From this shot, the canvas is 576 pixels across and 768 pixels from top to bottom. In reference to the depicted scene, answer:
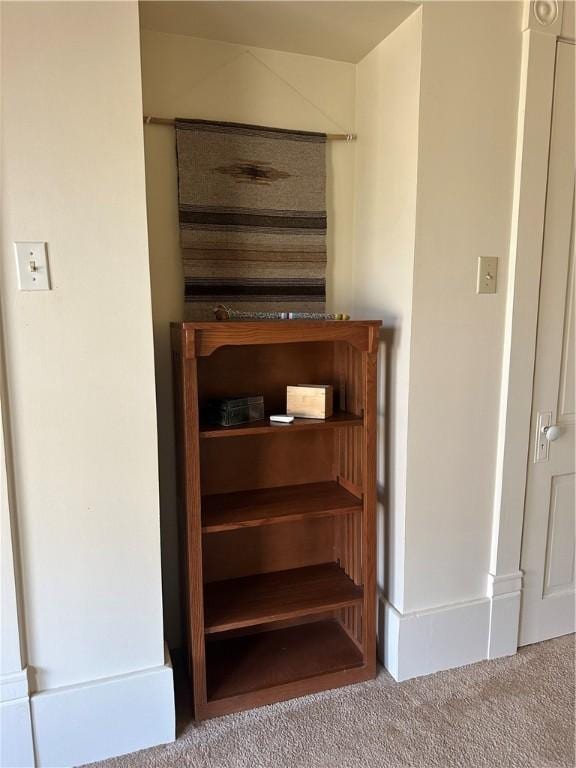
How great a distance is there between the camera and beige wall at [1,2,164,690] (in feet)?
4.34

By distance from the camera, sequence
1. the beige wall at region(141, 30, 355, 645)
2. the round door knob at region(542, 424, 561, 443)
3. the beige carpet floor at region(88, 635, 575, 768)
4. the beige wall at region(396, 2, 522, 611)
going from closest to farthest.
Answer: the beige carpet floor at region(88, 635, 575, 768), the beige wall at region(396, 2, 522, 611), the beige wall at region(141, 30, 355, 645), the round door knob at region(542, 424, 561, 443)

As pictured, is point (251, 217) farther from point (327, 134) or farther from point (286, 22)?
point (286, 22)

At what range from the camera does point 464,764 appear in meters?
1.52

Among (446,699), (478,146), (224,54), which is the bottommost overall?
(446,699)

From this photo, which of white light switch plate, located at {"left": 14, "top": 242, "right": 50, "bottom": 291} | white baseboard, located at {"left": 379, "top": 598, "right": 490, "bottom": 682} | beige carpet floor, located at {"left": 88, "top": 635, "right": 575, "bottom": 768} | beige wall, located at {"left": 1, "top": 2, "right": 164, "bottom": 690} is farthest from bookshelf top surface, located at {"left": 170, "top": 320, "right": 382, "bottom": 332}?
beige carpet floor, located at {"left": 88, "top": 635, "right": 575, "bottom": 768}

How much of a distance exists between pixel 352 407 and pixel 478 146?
935 mm

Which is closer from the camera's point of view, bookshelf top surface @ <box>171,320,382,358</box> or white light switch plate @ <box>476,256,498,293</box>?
bookshelf top surface @ <box>171,320,382,358</box>

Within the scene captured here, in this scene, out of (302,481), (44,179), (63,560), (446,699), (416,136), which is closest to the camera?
(44,179)

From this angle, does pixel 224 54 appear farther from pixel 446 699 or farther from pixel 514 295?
pixel 446 699

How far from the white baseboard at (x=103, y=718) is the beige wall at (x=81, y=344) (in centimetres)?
5

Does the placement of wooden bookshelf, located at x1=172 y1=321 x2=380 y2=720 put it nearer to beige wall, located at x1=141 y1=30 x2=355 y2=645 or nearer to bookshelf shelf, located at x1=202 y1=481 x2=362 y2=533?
bookshelf shelf, located at x1=202 y1=481 x2=362 y2=533

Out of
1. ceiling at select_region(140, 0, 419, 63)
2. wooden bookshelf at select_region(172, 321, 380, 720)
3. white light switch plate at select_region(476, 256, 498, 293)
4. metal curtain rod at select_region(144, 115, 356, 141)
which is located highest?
ceiling at select_region(140, 0, 419, 63)

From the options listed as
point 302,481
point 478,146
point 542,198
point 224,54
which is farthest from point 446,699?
point 224,54

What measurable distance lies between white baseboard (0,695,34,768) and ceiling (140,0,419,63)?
199cm
